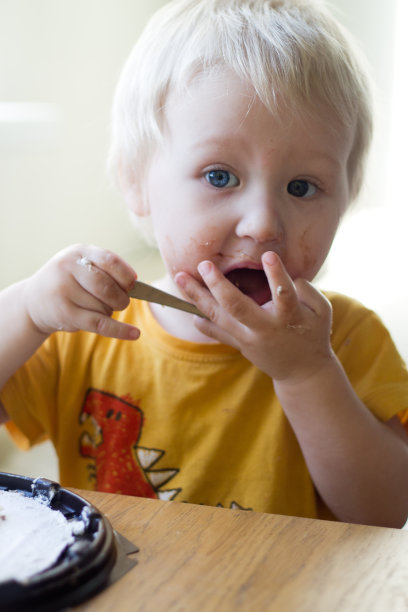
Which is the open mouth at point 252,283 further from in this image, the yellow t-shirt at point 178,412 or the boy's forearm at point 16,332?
the boy's forearm at point 16,332

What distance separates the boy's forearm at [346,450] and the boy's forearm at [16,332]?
0.29m

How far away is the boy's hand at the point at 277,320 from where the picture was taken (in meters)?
0.68

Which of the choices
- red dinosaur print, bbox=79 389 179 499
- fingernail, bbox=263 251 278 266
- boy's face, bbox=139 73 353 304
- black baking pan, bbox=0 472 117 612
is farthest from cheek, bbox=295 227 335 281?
black baking pan, bbox=0 472 117 612

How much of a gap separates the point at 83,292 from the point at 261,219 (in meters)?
0.21

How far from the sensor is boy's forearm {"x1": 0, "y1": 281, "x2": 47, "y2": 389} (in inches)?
31.7

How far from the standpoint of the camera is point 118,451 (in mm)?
881

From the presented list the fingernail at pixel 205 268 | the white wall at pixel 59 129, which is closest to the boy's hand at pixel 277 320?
the fingernail at pixel 205 268

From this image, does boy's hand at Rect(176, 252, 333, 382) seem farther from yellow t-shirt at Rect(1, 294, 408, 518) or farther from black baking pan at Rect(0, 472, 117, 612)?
black baking pan at Rect(0, 472, 117, 612)

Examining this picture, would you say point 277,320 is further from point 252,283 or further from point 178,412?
point 178,412

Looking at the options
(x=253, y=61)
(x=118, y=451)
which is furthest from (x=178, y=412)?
(x=253, y=61)

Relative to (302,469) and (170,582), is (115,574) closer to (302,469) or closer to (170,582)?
(170,582)

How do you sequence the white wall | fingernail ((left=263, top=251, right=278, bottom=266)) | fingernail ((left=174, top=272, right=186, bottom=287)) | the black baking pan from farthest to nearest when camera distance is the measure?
1. the white wall
2. fingernail ((left=174, top=272, right=186, bottom=287))
3. fingernail ((left=263, top=251, right=278, bottom=266))
4. the black baking pan

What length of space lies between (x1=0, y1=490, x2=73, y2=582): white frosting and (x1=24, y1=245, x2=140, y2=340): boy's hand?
0.84ft

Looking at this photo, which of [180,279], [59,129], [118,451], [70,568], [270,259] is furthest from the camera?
[59,129]
